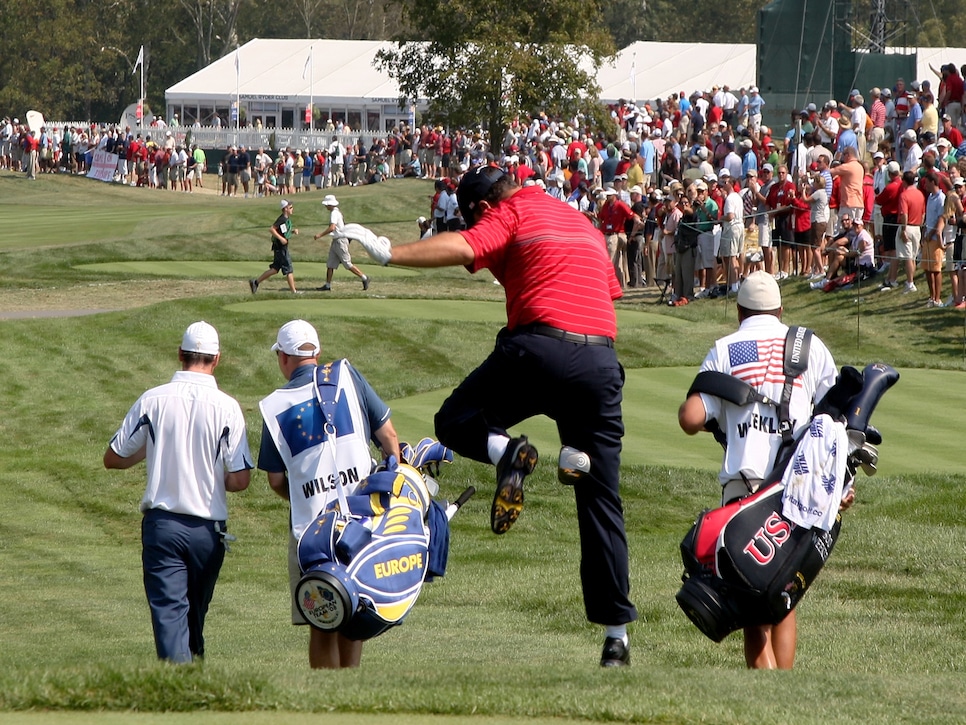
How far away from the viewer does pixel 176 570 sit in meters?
6.87

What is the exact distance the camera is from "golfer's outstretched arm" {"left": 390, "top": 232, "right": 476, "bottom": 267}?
17.9 ft

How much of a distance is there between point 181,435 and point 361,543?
1.30 meters

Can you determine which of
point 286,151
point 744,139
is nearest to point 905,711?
point 744,139

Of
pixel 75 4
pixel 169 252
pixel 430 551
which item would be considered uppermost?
pixel 75 4

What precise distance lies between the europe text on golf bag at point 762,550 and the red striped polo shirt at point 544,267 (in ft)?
3.03

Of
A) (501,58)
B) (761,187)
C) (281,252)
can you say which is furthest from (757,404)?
(501,58)

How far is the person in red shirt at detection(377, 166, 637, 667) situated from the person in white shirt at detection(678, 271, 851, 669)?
0.46 meters

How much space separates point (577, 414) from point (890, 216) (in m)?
17.8

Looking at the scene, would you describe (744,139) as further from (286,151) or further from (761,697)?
(286,151)

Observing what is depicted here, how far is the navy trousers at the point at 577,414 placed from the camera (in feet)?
19.7

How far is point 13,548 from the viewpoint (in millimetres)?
12180

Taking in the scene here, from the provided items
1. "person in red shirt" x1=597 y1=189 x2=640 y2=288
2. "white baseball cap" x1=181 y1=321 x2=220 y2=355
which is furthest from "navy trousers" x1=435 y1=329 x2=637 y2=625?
"person in red shirt" x1=597 y1=189 x2=640 y2=288

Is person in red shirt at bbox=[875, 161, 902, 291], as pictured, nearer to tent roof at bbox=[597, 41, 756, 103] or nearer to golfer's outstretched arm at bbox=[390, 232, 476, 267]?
golfer's outstretched arm at bbox=[390, 232, 476, 267]

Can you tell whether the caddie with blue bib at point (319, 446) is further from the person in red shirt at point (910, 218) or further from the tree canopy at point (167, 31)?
the tree canopy at point (167, 31)
